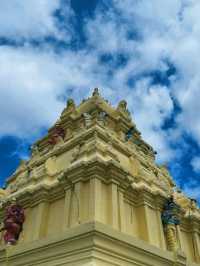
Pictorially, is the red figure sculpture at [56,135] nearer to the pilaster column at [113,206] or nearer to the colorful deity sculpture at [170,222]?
the pilaster column at [113,206]

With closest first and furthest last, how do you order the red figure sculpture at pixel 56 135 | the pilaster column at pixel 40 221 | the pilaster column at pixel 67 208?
1. the pilaster column at pixel 67 208
2. the pilaster column at pixel 40 221
3. the red figure sculpture at pixel 56 135

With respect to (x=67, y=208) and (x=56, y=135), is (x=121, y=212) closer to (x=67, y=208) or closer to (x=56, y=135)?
(x=67, y=208)

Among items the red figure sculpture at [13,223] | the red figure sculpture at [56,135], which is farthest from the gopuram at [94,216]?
the red figure sculpture at [56,135]

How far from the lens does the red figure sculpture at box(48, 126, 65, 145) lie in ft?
63.9

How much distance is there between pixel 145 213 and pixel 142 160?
5891 mm

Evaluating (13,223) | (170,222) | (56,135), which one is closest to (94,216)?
(13,223)

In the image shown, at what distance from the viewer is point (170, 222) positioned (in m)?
13.1

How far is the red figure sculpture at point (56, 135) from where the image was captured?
19.5m

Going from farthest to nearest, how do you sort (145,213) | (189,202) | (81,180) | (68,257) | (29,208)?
(189,202)
(29,208)
(145,213)
(81,180)
(68,257)

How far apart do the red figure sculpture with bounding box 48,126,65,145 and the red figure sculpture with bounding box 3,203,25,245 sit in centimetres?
690

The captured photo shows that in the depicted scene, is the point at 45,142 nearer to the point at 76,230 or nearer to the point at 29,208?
the point at 29,208

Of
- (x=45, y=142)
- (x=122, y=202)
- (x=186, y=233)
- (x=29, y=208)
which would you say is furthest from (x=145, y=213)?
(x=45, y=142)

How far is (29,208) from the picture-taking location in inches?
529

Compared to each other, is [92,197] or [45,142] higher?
[45,142]
